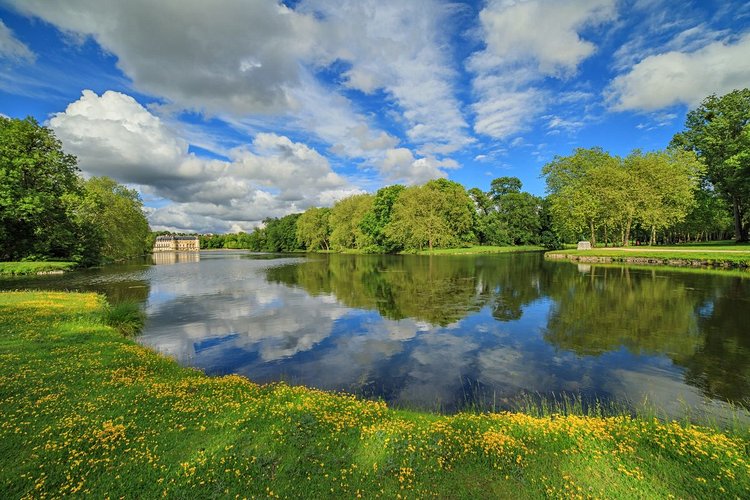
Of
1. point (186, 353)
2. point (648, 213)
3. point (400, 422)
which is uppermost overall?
point (648, 213)

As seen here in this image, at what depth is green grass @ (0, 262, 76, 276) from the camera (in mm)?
40497

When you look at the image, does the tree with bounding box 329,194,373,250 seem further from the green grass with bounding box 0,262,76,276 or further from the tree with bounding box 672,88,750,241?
the tree with bounding box 672,88,750,241

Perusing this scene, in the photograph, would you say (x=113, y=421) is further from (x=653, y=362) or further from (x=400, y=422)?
(x=653, y=362)

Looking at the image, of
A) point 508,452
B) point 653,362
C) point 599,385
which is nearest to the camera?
point 508,452

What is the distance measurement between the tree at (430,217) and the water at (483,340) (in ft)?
177

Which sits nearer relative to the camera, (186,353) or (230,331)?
(186,353)

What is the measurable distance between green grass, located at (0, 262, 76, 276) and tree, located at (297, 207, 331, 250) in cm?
7704

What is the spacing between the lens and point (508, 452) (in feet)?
19.4

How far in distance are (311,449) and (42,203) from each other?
57381mm

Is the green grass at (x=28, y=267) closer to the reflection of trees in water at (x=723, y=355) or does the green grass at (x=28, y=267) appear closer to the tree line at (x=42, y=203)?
the tree line at (x=42, y=203)

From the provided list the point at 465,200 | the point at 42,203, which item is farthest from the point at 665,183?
the point at 42,203

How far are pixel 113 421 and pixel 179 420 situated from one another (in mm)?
1163

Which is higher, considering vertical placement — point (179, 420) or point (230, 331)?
point (179, 420)

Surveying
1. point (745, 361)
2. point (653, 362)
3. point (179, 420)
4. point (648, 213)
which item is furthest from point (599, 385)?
point (648, 213)
